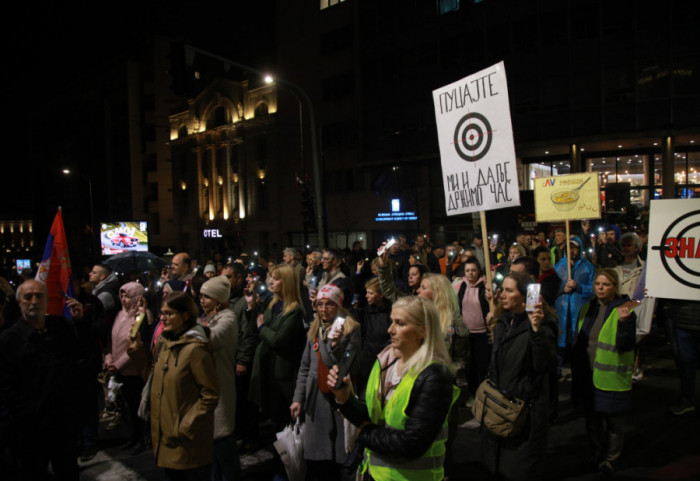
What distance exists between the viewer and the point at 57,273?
5840mm

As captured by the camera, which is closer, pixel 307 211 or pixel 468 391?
pixel 468 391

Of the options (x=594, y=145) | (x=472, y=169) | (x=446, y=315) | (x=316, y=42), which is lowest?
(x=446, y=315)

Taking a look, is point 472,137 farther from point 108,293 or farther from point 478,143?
point 108,293

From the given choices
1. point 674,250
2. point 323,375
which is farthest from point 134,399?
point 674,250

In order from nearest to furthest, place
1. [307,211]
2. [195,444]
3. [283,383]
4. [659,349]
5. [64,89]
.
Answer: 1. [195,444]
2. [283,383]
3. [659,349]
4. [307,211]
5. [64,89]

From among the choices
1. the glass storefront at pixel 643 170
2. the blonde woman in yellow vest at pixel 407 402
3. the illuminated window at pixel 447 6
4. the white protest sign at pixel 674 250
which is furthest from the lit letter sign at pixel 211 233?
the blonde woman in yellow vest at pixel 407 402

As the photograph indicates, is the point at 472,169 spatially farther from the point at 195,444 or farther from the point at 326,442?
the point at 195,444

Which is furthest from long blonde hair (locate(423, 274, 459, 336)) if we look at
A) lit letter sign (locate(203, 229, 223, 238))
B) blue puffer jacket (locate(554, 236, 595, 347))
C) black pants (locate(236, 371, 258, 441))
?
lit letter sign (locate(203, 229, 223, 238))

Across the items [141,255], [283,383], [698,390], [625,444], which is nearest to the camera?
[283,383]

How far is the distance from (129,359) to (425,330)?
14.0 ft

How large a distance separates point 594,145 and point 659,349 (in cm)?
1831

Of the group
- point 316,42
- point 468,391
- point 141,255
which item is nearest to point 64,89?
point 316,42

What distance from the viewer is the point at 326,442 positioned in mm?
4176

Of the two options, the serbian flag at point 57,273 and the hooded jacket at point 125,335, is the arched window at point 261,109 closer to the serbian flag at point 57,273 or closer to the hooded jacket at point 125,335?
the serbian flag at point 57,273
